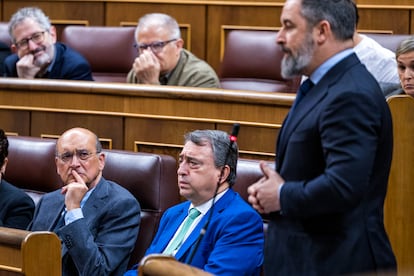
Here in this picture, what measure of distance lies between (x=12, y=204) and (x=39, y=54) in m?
0.51

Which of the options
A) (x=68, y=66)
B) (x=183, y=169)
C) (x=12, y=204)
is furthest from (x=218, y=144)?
(x=68, y=66)

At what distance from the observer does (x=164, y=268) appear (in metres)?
0.85

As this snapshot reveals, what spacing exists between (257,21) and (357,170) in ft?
3.94

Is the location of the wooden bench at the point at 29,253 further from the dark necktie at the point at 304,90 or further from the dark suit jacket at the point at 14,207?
the dark necktie at the point at 304,90

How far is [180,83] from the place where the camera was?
67.6 inches

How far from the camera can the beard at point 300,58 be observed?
2.66ft

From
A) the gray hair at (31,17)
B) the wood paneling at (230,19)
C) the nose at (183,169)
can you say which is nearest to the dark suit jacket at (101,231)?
the nose at (183,169)

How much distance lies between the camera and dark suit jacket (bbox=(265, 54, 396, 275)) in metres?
0.77

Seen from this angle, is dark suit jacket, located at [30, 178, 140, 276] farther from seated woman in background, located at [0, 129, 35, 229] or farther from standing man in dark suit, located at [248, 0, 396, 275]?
standing man in dark suit, located at [248, 0, 396, 275]

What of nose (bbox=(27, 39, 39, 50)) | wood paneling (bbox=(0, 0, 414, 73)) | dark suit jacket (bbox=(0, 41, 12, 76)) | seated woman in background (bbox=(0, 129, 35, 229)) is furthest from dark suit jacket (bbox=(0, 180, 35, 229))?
wood paneling (bbox=(0, 0, 414, 73))

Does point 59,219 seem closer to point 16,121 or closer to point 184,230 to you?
point 184,230

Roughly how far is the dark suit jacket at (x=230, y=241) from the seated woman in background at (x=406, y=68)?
251 millimetres

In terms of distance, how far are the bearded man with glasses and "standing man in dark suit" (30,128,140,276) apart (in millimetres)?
366

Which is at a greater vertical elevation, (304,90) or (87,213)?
(304,90)
